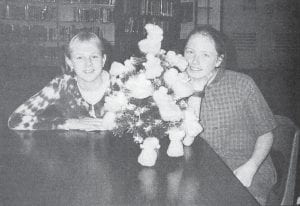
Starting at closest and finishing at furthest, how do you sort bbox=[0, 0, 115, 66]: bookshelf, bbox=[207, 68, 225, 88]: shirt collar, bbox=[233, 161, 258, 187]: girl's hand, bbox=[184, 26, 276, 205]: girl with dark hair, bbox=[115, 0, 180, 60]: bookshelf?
1. bbox=[233, 161, 258, 187]: girl's hand
2. bbox=[184, 26, 276, 205]: girl with dark hair
3. bbox=[207, 68, 225, 88]: shirt collar
4. bbox=[115, 0, 180, 60]: bookshelf
5. bbox=[0, 0, 115, 66]: bookshelf

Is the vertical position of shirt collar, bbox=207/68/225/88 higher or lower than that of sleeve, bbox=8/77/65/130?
higher

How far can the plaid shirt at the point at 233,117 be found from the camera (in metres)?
1.96

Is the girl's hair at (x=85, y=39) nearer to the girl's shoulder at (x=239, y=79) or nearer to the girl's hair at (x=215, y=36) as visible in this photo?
the girl's hair at (x=215, y=36)

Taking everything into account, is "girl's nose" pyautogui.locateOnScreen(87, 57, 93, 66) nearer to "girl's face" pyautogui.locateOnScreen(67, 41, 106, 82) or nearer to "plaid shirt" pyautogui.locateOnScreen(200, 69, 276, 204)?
"girl's face" pyautogui.locateOnScreen(67, 41, 106, 82)

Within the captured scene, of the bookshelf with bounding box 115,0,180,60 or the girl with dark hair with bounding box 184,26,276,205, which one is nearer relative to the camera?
the girl with dark hair with bounding box 184,26,276,205

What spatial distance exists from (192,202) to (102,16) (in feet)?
22.2

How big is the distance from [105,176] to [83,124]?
2.32 ft

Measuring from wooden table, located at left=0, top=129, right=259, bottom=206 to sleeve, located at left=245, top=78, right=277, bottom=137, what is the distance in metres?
0.34

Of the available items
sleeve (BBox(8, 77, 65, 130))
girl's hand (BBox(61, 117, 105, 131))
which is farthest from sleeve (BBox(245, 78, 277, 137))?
sleeve (BBox(8, 77, 65, 130))

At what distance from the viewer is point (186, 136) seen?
175 cm

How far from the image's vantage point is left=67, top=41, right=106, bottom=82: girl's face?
222cm

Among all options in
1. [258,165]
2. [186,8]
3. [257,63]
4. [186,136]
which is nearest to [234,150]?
[258,165]

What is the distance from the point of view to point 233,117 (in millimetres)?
2008

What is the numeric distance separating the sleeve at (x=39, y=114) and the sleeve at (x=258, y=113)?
1.02m
